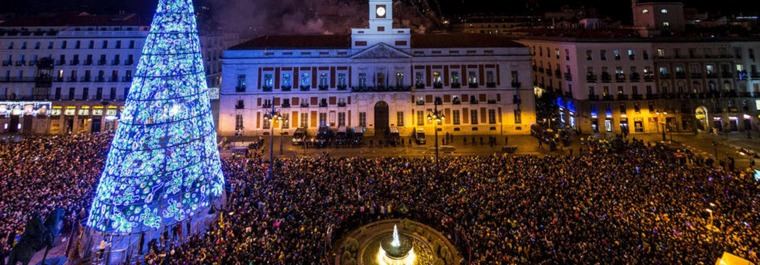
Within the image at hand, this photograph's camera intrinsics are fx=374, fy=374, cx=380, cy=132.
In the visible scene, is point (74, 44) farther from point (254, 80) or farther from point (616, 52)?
point (616, 52)

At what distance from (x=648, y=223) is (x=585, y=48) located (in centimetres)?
3158

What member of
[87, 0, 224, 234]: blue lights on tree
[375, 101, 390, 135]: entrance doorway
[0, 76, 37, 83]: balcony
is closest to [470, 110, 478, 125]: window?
[375, 101, 390, 135]: entrance doorway

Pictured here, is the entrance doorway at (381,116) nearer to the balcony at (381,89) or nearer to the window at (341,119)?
the balcony at (381,89)

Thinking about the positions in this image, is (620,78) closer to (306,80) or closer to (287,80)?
(306,80)

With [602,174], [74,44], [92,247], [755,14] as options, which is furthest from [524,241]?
[755,14]

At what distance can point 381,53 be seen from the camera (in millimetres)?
44125

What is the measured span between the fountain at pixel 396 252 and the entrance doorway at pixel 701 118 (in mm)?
43271

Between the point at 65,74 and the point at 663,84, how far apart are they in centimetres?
6942

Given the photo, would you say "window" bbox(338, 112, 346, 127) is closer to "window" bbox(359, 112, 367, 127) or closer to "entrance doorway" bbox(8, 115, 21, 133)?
"window" bbox(359, 112, 367, 127)

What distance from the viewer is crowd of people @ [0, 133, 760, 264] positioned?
14.6 metres

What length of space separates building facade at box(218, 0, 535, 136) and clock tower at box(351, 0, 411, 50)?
0.12 meters

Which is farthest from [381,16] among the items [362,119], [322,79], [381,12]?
[362,119]

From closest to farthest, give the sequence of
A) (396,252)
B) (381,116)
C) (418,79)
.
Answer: (396,252) → (381,116) → (418,79)

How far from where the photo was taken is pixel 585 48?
4300 centimetres
